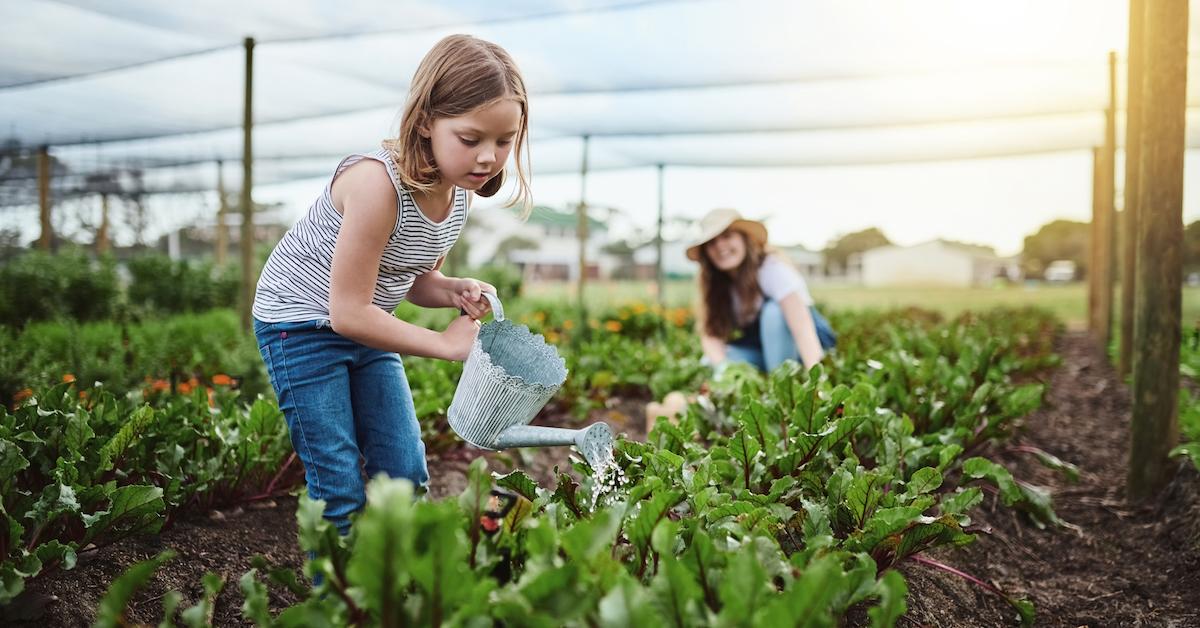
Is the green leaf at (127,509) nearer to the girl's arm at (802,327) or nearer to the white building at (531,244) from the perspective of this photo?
the girl's arm at (802,327)

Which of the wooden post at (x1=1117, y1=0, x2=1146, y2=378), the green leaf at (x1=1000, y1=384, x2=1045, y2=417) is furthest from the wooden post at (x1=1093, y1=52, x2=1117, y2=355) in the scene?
the green leaf at (x1=1000, y1=384, x2=1045, y2=417)

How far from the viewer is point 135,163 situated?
1007 cm

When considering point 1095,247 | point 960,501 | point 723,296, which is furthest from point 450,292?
point 1095,247

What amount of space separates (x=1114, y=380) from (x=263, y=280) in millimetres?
6560

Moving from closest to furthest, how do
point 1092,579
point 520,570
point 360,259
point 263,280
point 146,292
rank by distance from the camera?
point 520,570, point 360,259, point 263,280, point 1092,579, point 146,292

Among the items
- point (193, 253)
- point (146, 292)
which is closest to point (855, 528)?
point (146, 292)

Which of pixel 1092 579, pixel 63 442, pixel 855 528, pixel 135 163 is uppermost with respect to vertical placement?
pixel 135 163

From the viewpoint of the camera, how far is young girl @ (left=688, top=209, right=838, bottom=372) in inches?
179

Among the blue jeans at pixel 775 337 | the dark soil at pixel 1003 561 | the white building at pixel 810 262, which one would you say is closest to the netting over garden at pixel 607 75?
the blue jeans at pixel 775 337

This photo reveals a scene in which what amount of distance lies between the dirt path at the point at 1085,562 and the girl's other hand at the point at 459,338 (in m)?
1.23

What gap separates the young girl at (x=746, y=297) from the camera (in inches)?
179

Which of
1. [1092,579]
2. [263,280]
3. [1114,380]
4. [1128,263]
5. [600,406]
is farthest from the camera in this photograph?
[1114,380]

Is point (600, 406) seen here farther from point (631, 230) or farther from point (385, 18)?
point (631, 230)

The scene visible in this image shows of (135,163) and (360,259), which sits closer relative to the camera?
(360,259)
